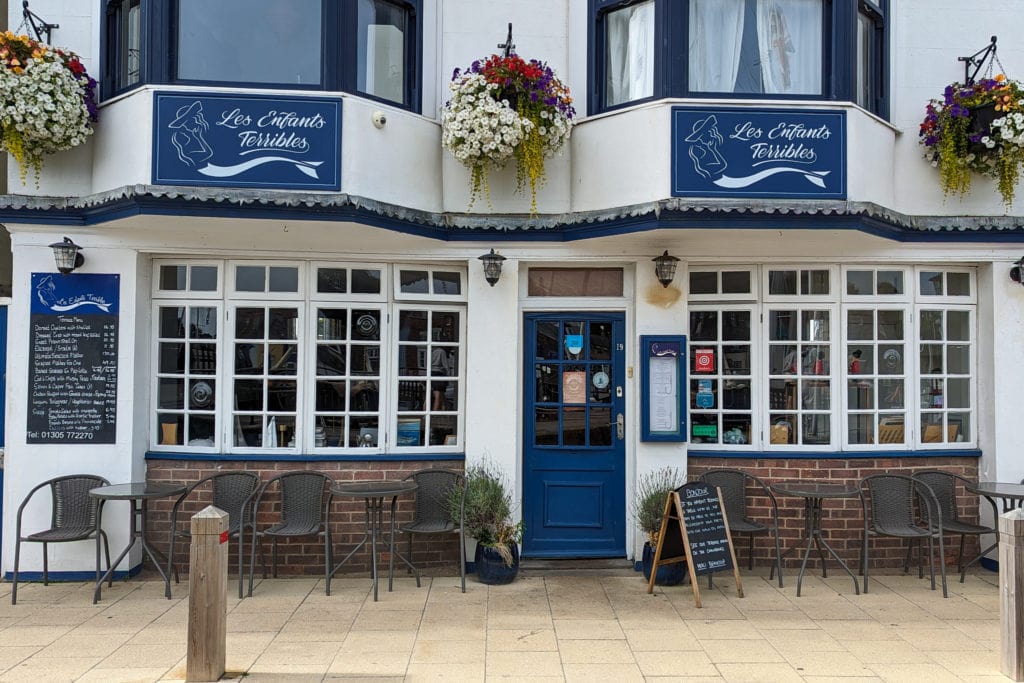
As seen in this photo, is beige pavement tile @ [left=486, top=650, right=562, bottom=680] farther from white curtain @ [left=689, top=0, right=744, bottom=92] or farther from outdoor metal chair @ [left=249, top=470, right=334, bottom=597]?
white curtain @ [left=689, top=0, right=744, bottom=92]

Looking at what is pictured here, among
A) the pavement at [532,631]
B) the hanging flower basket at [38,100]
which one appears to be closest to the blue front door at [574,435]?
the pavement at [532,631]

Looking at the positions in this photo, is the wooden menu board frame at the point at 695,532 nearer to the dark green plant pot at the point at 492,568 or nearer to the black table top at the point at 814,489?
the black table top at the point at 814,489

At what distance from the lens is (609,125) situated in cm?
763

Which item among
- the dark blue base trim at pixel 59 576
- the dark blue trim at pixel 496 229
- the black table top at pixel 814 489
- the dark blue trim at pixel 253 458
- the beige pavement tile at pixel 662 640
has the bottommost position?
the beige pavement tile at pixel 662 640

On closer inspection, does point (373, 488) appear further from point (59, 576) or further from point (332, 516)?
point (59, 576)

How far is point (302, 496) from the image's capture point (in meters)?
7.59

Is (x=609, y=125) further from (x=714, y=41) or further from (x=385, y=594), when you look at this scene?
(x=385, y=594)

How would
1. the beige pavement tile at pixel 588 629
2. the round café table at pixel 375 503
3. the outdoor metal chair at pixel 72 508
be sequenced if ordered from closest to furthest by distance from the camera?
the beige pavement tile at pixel 588 629 → the round café table at pixel 375 503 → the outdoor metal chair at pixel 72 508

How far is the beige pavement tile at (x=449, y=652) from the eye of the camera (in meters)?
5.60

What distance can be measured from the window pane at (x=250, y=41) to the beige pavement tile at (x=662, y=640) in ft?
17.4

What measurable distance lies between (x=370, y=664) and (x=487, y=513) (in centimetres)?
213

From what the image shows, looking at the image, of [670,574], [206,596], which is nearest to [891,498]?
[670,574]

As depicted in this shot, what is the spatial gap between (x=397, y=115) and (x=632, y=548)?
463 cm

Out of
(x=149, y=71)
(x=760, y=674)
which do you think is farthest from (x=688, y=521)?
(x=149, y=71)
